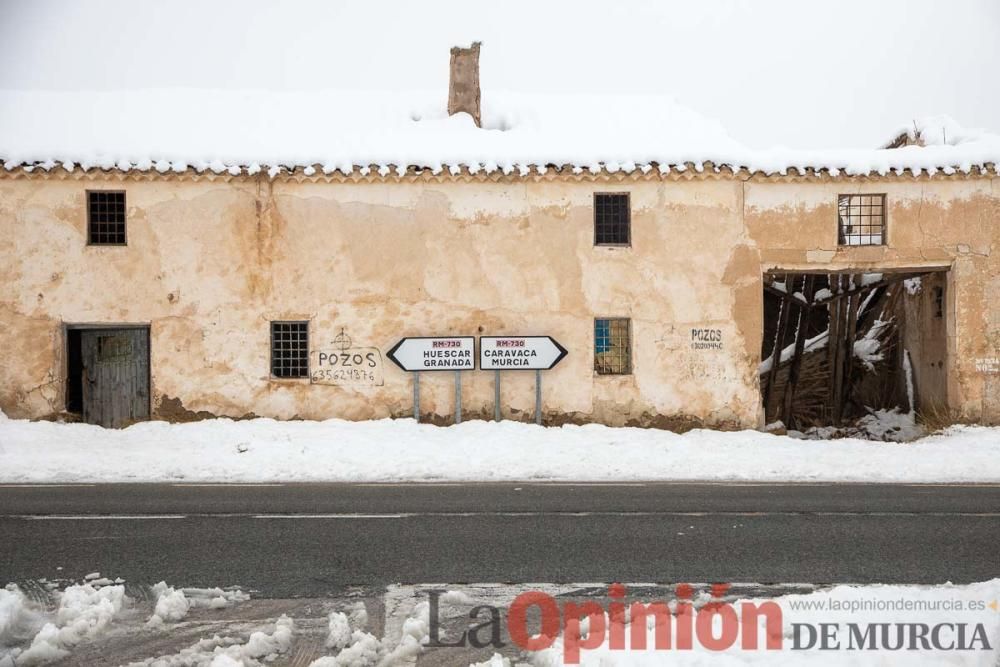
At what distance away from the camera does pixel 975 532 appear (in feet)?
25.0

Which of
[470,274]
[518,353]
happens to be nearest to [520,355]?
[518,353]

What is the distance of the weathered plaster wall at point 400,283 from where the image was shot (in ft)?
52.8

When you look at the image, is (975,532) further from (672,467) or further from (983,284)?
(983,284)

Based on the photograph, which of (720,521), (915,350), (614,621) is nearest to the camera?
(614,621)

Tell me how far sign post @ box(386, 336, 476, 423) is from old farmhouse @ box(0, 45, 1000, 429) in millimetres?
341

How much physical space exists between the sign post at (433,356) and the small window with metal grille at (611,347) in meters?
2.57

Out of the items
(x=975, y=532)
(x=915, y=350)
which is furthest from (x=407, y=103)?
(x=975, y=532)

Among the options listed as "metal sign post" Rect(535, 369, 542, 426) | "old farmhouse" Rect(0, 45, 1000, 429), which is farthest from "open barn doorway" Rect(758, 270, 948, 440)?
"metal sign post" Rect(535, 369, 542, 426)

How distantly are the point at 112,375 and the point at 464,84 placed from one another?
10.0 metres

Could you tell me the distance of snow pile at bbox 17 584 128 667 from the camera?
4.74 metres

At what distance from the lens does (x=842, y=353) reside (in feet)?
67.2

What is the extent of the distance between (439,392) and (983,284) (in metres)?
10.9

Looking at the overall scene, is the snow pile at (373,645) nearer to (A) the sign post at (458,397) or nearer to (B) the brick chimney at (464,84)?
(A) the sign post at (458,397)

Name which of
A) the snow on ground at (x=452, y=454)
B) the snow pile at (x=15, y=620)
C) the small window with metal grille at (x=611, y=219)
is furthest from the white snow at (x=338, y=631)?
the small window with metal grille at (x=611, y=219)
